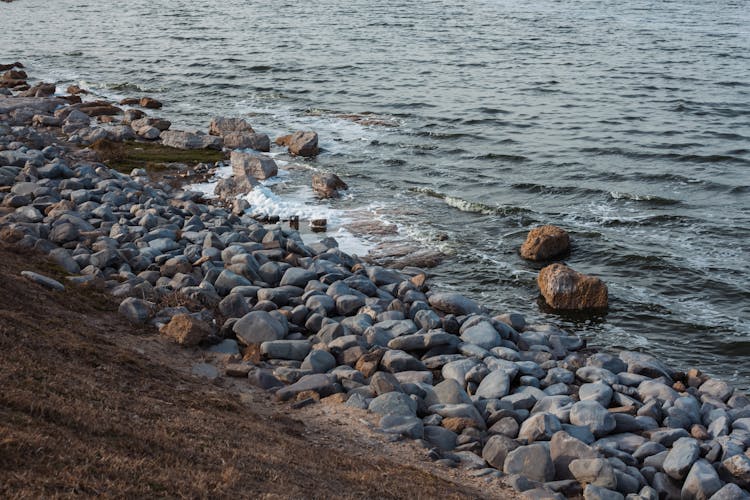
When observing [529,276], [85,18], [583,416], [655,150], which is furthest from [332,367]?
[85,18]

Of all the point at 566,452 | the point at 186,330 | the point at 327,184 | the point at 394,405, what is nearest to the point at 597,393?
the point at 566,452

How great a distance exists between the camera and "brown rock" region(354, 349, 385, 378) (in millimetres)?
8023

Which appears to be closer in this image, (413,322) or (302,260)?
(413,322)

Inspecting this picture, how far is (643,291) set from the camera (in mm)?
12172

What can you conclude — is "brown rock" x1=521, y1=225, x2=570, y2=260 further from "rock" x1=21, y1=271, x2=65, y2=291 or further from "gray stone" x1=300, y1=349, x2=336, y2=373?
"rock" x1=21, y1=271, x2=65, y2=291

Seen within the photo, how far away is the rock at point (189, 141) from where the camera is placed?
19531 mm

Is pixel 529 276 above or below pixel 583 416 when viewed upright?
below

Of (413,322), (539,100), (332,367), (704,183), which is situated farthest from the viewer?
(539,100)

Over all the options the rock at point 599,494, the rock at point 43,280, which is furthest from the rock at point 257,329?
the rock at point 599,494

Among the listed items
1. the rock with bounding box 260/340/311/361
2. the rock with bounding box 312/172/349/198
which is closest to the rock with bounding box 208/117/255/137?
the rock with bounding box 312/172/349/198

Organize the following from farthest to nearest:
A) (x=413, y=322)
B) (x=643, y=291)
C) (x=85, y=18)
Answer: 1. (x=85, y=18)
2. (x=643, y=291)
3. (x=413, y=322)

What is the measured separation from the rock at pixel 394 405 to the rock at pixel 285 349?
4.60ft

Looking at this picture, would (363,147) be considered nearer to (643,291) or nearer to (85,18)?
(643,291)

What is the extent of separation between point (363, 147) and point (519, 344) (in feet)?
37.2
